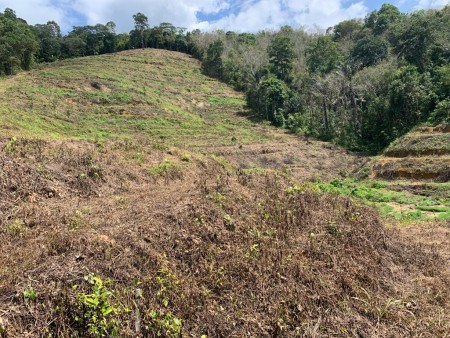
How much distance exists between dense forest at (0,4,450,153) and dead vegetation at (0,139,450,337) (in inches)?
973

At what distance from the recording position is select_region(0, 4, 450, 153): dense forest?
31281mm

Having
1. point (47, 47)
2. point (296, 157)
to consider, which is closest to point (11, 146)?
point (296, 157)

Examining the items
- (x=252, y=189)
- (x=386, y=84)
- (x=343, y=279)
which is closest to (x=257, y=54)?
(x=386, y=84)

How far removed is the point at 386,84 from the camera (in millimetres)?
35625

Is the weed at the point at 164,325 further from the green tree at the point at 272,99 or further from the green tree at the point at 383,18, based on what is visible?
the green tree at the point at 383,18

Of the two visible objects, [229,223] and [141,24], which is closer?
[229,223]

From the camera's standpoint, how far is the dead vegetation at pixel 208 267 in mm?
4605

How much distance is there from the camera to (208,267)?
592cm

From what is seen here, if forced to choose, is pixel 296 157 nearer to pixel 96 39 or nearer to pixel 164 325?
pixel 164 325

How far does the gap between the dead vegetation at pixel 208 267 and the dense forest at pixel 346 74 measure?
2472cm

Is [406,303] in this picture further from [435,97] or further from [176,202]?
[435,97]

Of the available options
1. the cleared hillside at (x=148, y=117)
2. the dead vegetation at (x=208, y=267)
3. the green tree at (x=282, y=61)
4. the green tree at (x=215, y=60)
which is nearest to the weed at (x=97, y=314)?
the dead vegetation at (x=208, y=267)

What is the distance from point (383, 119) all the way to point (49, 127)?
28.9m

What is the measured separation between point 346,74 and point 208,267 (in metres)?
39.8
